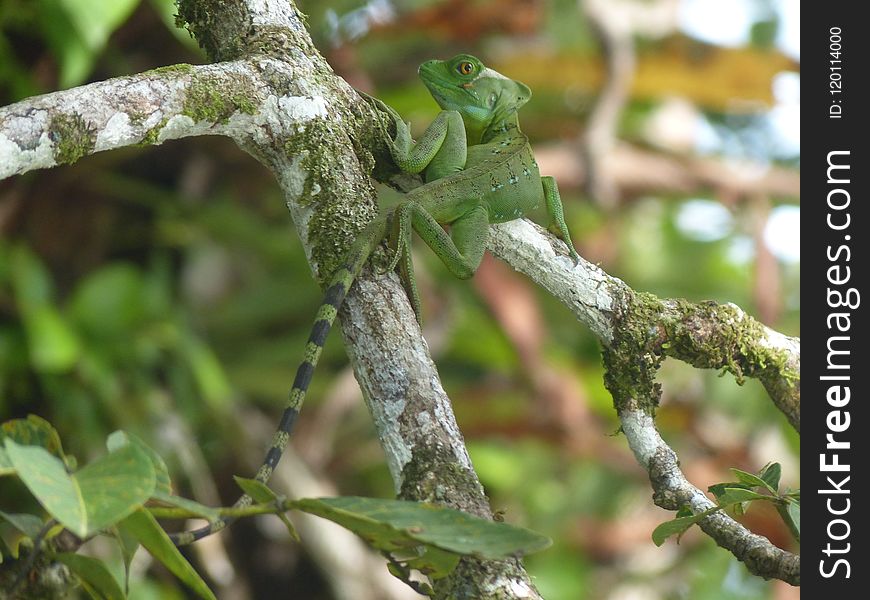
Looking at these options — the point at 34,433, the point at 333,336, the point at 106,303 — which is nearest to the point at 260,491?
the point at 34,433

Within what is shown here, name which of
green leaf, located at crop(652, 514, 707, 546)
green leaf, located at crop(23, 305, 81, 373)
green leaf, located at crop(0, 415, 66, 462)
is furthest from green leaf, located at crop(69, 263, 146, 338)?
green leaf, located at crop(652, 514, 707, 546)

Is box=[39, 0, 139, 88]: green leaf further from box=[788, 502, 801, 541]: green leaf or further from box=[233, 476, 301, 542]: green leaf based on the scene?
box=[788, 502, 801, 541]: green leaf

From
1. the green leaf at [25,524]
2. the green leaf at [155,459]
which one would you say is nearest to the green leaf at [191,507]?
the green leaf at [155,459]

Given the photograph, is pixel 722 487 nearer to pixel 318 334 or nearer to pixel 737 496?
pixel 737 496

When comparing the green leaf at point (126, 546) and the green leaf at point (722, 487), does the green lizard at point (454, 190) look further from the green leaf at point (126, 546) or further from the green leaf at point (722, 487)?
the green leaf at point (722, 487)

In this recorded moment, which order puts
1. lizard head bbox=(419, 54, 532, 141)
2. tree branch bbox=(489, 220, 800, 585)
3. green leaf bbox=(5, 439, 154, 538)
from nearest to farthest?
green leaf bbox=(5, 439, 154, 538) → tree branch bbox=(489, 220, 800, 585) → lizard head bbox=(419, 54, 532, 141)

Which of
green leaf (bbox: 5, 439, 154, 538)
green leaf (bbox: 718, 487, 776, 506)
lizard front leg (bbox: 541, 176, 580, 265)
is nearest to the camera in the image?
green leaf (bbox: 5, 439, 154, 538)
